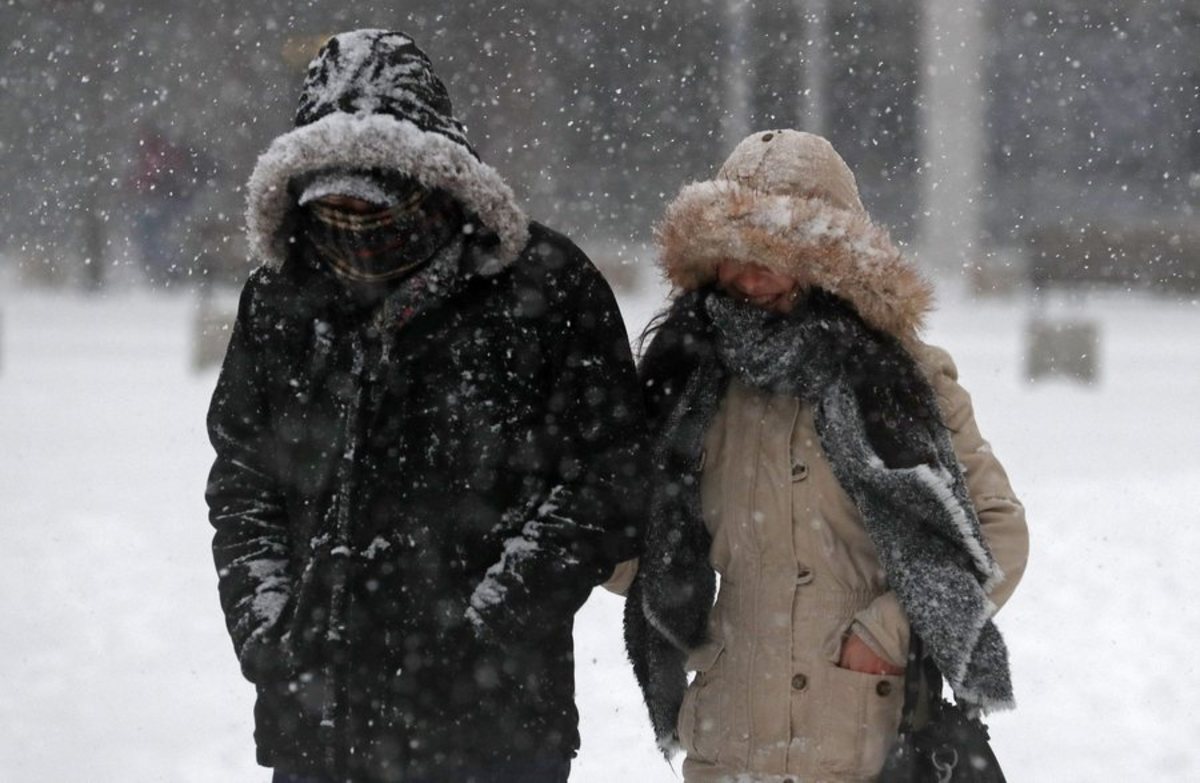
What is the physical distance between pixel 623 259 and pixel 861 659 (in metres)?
16.4

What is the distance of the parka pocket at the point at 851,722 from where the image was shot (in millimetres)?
2832

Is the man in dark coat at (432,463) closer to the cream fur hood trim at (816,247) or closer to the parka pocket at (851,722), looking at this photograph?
the cream fur hood trim at (816,247)

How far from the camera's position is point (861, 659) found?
283cm

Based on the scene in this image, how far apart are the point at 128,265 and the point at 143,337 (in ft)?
19.8

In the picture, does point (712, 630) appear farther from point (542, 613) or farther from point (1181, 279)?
point (1181, 279)

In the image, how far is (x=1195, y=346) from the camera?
15469 mm

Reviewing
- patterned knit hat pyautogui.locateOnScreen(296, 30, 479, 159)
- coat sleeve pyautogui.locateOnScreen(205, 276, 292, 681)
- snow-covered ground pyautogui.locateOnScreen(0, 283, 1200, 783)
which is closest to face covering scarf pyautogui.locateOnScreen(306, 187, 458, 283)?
patterned knit hat pyautogui.locateOnScreen(296, 30, 479, 159)

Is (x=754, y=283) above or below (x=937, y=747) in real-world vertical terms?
above

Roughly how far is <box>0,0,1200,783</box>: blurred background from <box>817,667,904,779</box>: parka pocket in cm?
211

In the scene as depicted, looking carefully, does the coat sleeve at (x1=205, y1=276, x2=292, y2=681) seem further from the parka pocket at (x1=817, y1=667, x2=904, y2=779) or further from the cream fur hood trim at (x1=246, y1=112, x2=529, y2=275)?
the parka pocket at (x1=817, y1=667, x2=904, y2=779)

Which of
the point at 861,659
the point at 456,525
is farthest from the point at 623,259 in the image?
the point at 456,525

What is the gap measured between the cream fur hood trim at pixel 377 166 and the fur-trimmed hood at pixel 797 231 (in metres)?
0.34

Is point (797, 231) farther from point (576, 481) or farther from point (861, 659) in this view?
point (861, 659)

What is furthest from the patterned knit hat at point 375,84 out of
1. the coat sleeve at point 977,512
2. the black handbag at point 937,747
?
Result: the black handbag at point 937,747
